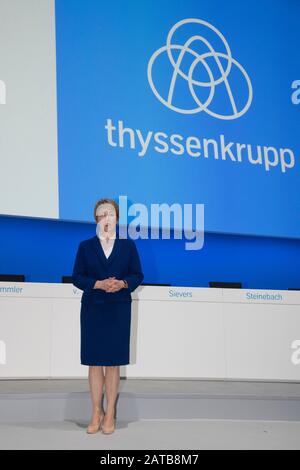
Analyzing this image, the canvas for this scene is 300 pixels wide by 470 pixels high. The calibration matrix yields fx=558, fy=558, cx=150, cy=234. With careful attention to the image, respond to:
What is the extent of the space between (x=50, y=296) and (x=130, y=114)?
2118mm

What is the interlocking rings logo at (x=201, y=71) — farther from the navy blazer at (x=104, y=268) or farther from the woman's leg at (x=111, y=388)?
the woman's leg at (x=111, y=388)

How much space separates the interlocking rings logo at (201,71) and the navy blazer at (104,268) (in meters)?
2.68

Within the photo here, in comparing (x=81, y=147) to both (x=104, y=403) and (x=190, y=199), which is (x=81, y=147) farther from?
(x=104, y=403)

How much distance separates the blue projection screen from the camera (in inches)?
202

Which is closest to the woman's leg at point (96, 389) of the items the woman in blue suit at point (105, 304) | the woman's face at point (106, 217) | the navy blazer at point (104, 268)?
the woman in blue suit at point (105, 304)

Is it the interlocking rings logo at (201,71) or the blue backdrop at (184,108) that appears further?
the interlocking rings logo at (201,71)

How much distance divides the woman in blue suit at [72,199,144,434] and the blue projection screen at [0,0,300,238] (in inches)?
72.5

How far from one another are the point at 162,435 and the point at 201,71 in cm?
387

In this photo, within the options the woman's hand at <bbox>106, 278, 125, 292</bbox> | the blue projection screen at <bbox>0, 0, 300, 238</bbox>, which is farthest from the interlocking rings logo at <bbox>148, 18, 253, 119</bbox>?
the woman's hand at <bbox>106, 278, 125, 292</bbox>

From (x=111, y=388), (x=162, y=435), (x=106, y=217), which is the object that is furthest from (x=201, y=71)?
(x=162, y=435)

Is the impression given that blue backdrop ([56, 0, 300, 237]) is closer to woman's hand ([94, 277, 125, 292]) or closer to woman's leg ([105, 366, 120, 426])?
woman's hand ([94, 277, 125, 292])

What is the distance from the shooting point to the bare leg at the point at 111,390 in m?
3.04

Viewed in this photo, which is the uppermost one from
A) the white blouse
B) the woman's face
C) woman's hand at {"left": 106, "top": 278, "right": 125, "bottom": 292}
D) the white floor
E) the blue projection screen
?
the blue projection screen

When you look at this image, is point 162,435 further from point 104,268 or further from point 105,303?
point 104,268
